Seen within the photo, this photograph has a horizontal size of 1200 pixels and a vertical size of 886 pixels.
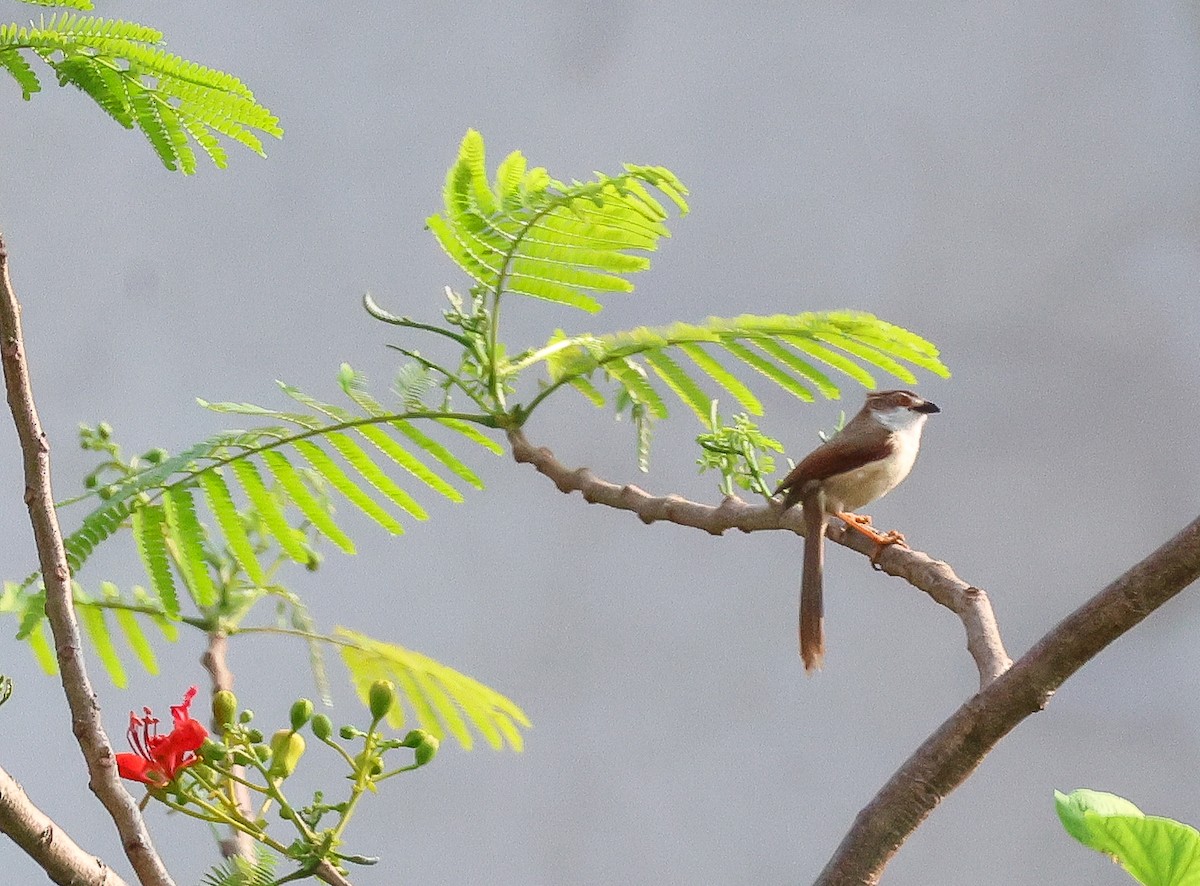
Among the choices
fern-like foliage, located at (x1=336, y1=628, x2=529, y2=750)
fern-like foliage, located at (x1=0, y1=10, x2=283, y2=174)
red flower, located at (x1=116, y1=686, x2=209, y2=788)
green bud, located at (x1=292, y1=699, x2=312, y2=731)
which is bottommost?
red flower, located at (x1=116, y1=686, x2=209, y2=788)

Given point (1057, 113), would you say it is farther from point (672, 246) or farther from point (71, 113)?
point (71, 113)

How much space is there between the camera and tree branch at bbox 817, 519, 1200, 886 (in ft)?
1.72

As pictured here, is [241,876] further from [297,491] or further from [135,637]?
[135,637]

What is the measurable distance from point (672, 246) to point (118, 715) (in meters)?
1.15

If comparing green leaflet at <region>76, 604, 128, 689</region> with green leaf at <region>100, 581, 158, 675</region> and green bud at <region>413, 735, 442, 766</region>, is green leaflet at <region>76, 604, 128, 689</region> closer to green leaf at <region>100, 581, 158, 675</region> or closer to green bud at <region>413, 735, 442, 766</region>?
green leaf at <region>100, 581, 158, 675</region>

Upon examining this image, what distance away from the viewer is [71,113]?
2184 millimetres

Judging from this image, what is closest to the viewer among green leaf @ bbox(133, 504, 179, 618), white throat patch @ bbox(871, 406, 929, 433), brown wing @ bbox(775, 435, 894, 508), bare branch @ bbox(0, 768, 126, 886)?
bare branch @ bbox(0, 768, 126, 886)

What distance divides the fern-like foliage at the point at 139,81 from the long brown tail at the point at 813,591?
455mm

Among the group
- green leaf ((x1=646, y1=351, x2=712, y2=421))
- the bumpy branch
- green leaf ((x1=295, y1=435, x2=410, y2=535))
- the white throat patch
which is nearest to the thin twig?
green leaf ((x1=295, y1=435, x2=410, y2=535))

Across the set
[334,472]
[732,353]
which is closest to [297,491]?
[334,472]

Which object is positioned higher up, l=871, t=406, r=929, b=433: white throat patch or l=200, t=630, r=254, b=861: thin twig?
l=871, t=406, r=929, b=433: white throat patch

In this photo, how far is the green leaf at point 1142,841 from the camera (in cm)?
60

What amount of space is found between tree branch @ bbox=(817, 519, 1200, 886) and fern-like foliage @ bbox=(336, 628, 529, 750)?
0.50 metres

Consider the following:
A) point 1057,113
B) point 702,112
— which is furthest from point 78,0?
point 1057,113
